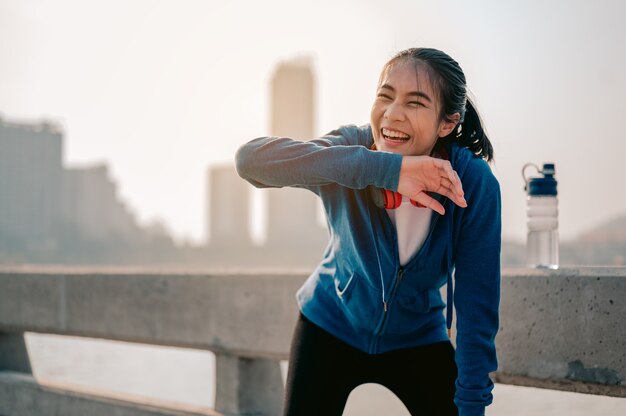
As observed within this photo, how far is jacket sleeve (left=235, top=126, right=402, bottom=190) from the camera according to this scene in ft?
6.93

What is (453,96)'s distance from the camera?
227 cm

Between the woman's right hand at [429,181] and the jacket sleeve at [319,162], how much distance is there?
31 millimetres

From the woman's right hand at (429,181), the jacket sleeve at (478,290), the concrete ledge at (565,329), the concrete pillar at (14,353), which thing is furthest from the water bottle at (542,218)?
the concrete pillar at (14,353)

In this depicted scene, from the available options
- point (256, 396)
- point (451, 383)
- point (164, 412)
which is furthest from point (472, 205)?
point (164, 412)

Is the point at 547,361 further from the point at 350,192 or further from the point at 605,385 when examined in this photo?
the point at 350,192

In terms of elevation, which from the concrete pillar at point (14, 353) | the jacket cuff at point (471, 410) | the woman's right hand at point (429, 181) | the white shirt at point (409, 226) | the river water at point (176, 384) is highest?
the woman's right hand at point (429, 181)

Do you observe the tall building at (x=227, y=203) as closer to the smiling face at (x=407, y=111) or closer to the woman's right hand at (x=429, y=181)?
the smiling face at (x=407, y=111)

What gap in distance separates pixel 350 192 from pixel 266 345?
1296mm

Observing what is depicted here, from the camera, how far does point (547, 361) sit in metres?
2.69

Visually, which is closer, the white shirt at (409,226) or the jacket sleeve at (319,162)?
the jacket sleeve at (319,162)

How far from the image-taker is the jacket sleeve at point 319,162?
2.11 m

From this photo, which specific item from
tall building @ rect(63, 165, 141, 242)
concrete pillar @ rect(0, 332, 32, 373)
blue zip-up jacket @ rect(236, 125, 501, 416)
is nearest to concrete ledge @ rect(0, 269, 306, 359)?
concrete pillar @ rect(0, 332, 32, 373)

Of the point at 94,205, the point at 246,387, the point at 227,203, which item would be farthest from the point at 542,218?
the point at 227,203

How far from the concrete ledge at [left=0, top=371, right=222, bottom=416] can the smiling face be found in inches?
75.8
